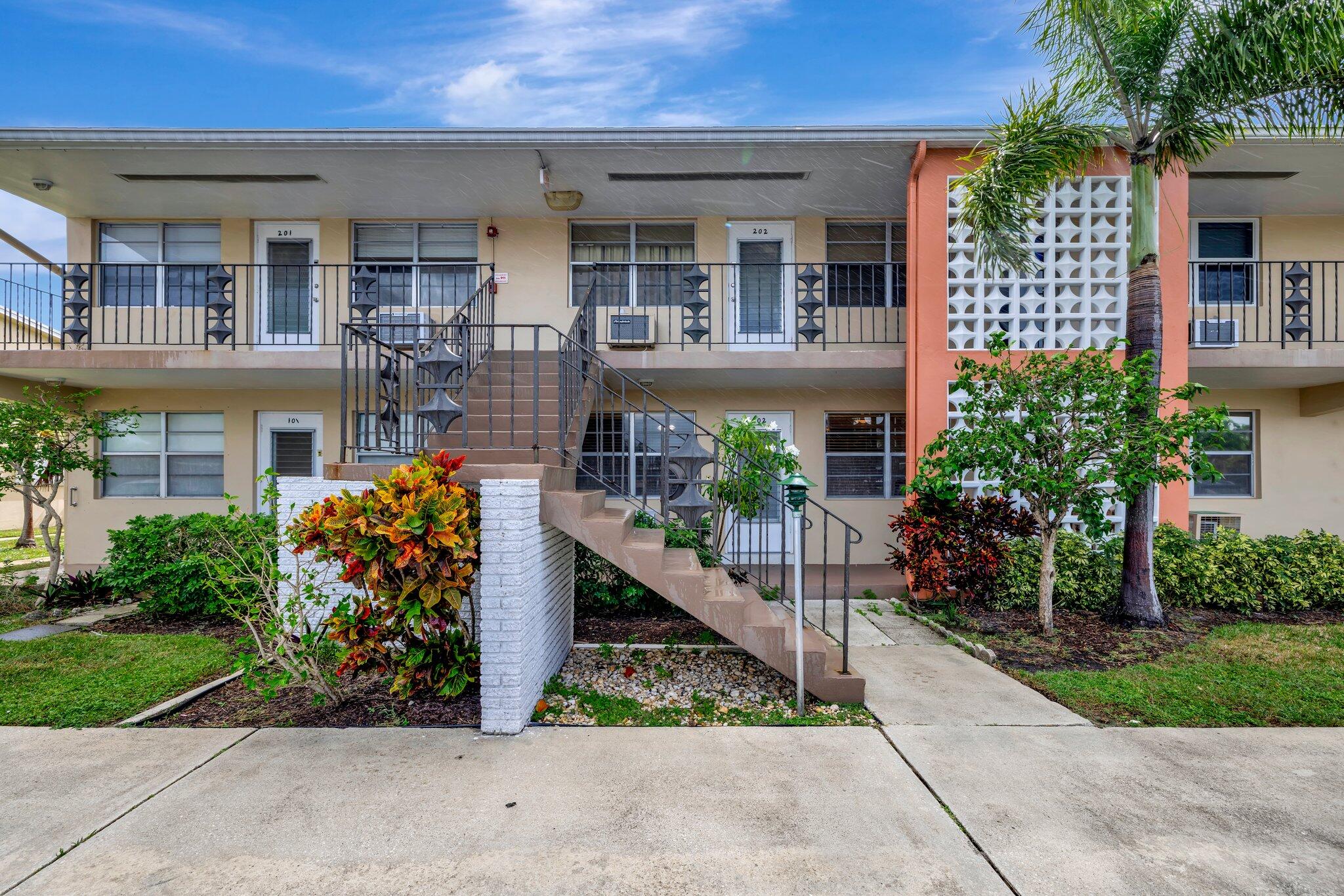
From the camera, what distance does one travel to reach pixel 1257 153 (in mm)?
7406

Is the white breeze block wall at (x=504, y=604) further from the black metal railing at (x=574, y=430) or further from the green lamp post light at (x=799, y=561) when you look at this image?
the green lamp post light at (x=799, y=561)

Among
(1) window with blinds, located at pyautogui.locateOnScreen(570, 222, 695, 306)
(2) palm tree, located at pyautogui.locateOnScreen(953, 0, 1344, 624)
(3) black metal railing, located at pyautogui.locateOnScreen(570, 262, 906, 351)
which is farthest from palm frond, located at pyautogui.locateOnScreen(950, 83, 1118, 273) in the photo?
(1) window with blinds, located at pyautogui.locateOnScreen(570, 222, 695, 306)

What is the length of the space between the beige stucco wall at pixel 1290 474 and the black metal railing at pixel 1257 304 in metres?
0.93

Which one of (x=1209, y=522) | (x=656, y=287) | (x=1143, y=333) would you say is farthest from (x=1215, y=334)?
(x=656, y=287)

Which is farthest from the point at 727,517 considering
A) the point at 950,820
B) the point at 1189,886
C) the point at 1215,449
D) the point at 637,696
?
the point at 1215,449

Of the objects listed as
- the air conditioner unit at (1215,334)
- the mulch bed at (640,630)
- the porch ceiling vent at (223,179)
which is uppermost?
the porch ceiling vent at (223,179)

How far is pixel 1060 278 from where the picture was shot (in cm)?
758

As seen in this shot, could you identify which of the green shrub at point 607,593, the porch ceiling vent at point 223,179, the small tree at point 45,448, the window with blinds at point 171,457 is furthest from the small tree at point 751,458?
the window with blinds at point 171,457

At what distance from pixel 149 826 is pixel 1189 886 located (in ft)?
15.2

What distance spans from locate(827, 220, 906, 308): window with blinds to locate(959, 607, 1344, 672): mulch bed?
4.91m

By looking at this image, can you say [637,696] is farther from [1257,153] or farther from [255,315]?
[1257,153]

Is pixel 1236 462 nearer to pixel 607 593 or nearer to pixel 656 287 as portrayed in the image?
pixel 656 287

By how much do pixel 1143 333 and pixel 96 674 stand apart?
10155mm

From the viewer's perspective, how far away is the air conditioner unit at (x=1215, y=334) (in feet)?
26.9
